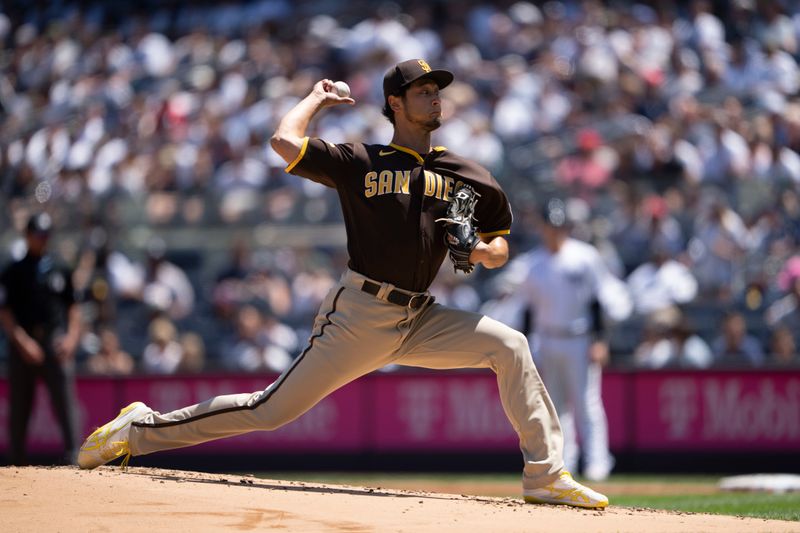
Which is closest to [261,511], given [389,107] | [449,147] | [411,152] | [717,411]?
[411,152]

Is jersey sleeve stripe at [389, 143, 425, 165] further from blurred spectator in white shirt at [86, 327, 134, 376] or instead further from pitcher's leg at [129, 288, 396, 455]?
blurred spectator in white shirt at [86, 327, 134, 376]

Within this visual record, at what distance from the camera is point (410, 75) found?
21.7ft

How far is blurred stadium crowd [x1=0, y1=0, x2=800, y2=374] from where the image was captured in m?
14.4

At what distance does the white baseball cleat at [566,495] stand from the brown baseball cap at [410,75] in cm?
213

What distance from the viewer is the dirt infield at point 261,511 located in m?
5.82

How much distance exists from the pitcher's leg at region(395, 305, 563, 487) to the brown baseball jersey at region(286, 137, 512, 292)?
28 cm

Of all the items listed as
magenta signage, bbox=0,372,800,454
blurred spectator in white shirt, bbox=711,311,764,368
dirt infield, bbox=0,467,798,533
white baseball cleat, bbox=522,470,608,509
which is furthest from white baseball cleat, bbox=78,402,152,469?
blurred spectator in white shirt, bbox=711,311,764,368

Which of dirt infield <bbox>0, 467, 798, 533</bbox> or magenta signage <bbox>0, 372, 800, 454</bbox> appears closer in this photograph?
dirt infield <bbox>0, 467, 798, 533</bbox>

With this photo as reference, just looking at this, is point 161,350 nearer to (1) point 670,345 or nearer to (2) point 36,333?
(2) point 36,333

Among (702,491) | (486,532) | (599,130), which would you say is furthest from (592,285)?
(486,532)

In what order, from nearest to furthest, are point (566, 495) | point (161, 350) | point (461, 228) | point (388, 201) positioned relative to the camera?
1. point (461, 228)
2. point (388, 201)
3. point (566, 495)
4. point (161, 350)

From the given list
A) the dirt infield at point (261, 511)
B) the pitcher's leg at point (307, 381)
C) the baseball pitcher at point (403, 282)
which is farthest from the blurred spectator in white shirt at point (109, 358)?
the baseball pitcher at point (403, 282)

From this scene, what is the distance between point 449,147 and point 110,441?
9884mm

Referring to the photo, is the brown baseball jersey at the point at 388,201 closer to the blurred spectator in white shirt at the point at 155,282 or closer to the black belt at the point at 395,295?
the black belt at the point at 395,295
